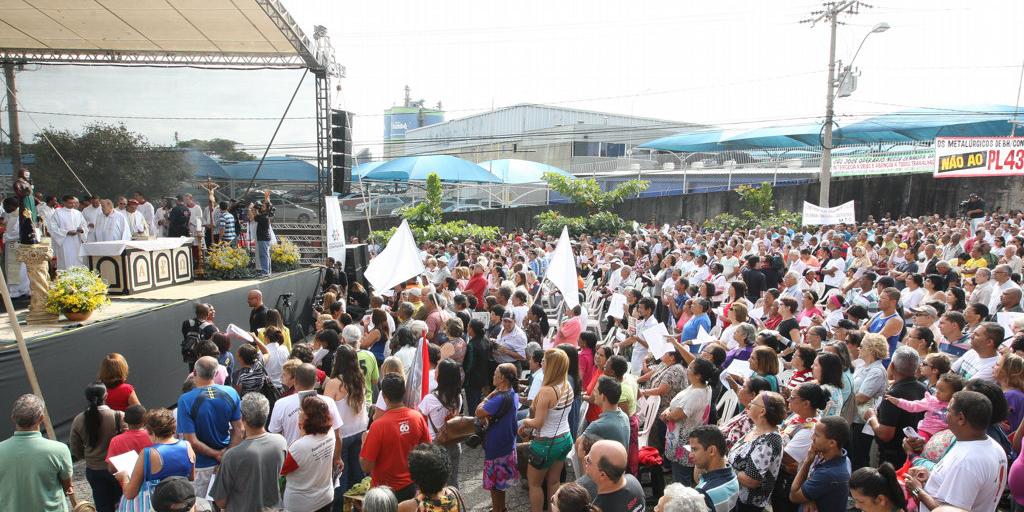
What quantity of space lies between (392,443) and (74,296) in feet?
17.2

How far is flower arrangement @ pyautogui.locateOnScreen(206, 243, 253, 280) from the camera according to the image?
37.6 ft

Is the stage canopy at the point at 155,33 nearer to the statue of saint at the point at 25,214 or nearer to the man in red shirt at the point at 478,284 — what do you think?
the statue of saint at the point at 25,214

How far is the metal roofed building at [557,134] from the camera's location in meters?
42.7

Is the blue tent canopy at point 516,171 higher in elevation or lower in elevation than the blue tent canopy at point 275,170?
higher

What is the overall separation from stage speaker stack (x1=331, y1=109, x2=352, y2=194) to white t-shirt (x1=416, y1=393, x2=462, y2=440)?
10.0m

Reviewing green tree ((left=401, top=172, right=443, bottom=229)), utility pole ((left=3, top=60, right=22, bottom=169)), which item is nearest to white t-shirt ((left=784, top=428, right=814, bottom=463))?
utility pole ((left=3, top=60, right=22, bottom=169))

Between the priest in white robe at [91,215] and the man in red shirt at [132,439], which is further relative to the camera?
the priest in white robe at [91,215]

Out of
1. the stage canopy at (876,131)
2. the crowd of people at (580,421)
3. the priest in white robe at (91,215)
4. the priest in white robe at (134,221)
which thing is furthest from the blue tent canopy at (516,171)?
the crowd of people at (580,421)

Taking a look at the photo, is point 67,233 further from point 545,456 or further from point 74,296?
point 545,456

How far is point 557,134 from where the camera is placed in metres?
41.9

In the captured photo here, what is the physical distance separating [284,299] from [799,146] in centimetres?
3315

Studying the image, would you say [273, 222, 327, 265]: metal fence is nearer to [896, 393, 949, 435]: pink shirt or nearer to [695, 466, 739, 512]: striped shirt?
[695, 466, 739, 512]: striped shirt

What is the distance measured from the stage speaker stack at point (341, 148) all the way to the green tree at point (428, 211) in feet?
24.3

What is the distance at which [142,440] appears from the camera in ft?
13.5
